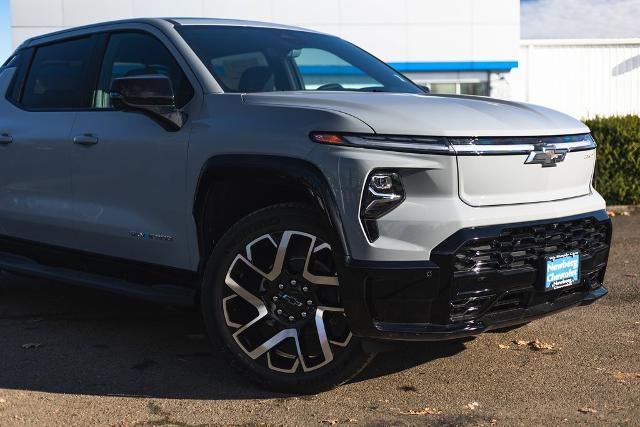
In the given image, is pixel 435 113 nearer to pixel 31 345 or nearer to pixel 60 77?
pixel 60 77

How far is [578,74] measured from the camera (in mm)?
23219

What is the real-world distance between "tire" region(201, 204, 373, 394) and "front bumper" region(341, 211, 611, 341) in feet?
0.65

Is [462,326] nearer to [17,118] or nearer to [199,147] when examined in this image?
[199,147]

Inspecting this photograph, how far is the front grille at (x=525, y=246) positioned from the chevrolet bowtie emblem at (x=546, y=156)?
287mm

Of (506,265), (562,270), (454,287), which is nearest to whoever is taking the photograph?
(454,287)

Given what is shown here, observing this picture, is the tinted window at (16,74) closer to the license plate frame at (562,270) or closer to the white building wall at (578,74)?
the license plate frame at (562,270)

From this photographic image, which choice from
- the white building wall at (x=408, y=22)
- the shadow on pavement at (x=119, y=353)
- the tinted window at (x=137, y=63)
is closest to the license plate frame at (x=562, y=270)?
the shadow on pavement at (x=119, y=353)

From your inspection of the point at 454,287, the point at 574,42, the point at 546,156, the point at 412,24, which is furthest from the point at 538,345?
the point at 574,42

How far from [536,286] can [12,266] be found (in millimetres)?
3501

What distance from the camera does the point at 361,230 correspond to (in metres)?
3.50

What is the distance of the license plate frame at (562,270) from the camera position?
12.4 ft

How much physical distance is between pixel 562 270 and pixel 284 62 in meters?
2.02

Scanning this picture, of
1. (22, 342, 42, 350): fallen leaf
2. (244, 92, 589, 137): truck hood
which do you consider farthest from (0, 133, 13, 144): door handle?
(244, 92, 589, 137): truck hood

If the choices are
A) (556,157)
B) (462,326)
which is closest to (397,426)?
(462,326)
